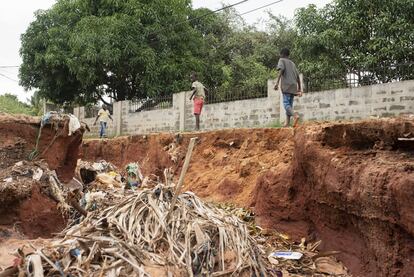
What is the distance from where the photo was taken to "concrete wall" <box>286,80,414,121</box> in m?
10.7

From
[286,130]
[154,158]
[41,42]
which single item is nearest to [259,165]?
[286,130]

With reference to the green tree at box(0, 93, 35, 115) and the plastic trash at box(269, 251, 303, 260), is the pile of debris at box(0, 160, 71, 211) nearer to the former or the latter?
the plastic trash at box(269, 251, 303, 260)

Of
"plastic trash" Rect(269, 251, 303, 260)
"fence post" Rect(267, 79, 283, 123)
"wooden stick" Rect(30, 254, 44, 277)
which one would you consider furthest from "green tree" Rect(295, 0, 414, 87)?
"wooden stick" Rect(30, 254, 44, 277)

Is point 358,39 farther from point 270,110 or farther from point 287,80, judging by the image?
point 287,80

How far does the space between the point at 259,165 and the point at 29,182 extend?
4534 mm

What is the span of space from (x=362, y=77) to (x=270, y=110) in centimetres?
277

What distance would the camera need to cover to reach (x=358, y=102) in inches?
451

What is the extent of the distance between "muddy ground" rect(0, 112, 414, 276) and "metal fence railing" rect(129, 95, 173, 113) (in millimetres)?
7464

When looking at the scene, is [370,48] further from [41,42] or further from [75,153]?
[41,42]

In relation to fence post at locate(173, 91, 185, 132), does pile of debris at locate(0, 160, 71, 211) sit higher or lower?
lower

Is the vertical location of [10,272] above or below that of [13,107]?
below

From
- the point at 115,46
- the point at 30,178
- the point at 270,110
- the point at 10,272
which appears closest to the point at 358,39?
the point at 270,110

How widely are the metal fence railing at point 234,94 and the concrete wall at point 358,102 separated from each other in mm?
1316

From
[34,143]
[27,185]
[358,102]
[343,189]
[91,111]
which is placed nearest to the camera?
[343,189]
